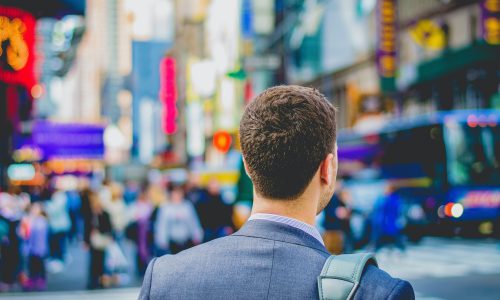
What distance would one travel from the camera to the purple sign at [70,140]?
2831 centimetres

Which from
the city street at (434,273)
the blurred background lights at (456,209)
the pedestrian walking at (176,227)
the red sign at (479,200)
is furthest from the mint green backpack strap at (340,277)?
the red sign at (479,200)

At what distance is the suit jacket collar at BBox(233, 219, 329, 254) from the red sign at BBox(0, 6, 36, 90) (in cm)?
1520

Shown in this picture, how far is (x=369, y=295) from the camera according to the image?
1.82 m

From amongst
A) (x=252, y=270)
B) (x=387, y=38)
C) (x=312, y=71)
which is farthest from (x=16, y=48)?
(x=312, y=71)

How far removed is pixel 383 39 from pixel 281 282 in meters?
28.7

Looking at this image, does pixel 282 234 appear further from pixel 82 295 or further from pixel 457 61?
pixel 457 61

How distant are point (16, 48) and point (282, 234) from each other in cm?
1565

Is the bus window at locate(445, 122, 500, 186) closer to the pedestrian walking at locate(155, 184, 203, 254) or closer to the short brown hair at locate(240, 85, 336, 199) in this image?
the pedestrian walking at locate(155, 184, 203, 254)

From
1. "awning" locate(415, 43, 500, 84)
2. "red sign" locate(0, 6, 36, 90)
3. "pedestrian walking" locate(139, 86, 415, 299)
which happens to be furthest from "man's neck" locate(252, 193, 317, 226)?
"awning" locate(415, 43, 500, 84)

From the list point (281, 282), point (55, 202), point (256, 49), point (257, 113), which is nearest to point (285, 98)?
point (257, 113)

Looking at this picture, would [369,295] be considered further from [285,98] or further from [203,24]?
[203,24]

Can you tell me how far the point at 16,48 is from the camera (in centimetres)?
1659

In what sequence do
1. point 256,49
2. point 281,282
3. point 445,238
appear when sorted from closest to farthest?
point 281,282
point 445,238
point 256,49

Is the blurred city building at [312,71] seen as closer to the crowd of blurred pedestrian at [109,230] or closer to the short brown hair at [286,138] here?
the crowd of blurred pedestrian at [109,230]
